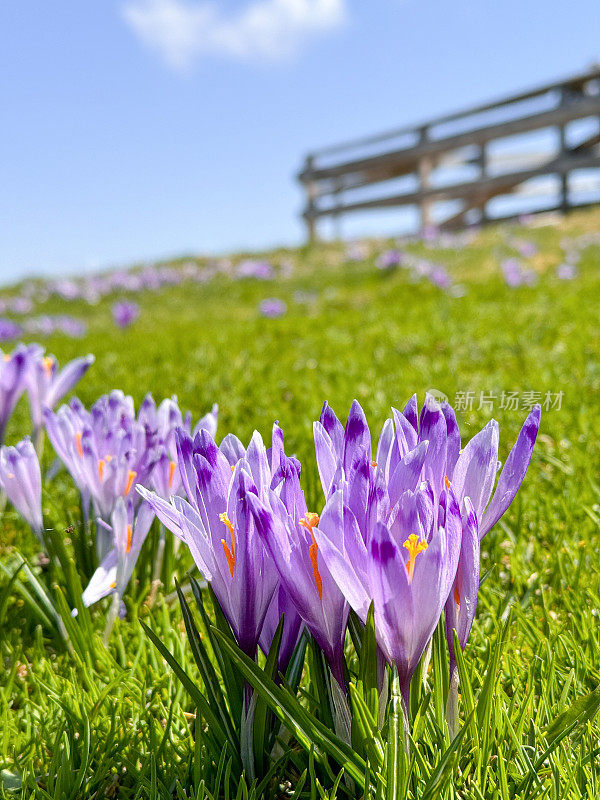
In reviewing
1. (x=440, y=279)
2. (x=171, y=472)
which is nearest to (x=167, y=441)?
(x=171, y=472)

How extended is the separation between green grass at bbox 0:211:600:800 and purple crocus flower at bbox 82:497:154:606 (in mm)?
187

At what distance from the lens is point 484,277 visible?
9.34 meters

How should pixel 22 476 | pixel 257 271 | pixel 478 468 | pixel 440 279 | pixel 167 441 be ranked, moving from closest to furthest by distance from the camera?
1. pixel 478 468
2. pixel 22 476
3. pixel 167 441
4. pixel 440 279
5. pixel 257 271

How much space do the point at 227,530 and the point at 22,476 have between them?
33.2 inches


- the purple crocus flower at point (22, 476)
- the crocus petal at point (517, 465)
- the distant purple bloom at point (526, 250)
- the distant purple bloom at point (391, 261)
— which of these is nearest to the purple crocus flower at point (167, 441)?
the purple crocus flower at point (22, 476)

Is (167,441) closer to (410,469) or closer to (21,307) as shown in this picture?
(410,469)

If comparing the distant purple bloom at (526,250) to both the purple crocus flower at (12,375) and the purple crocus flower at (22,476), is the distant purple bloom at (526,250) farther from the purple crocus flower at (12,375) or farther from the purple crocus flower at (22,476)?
the purple crocus flower at (22,476)

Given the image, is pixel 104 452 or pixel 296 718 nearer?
pixel 296 718

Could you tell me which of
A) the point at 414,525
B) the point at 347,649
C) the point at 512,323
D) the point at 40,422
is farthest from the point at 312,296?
the point at 414,525

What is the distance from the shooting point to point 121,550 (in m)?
1.56

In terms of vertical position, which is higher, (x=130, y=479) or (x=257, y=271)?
(x=257, y=271)

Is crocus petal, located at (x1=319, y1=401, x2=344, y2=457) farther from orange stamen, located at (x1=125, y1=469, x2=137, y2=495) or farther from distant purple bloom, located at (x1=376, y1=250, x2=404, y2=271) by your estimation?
distant purple bloom, located at (x1=376, y1=250, x2=404, y2=271)

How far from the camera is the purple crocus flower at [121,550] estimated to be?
1523mm

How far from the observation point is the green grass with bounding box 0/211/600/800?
1257mm
